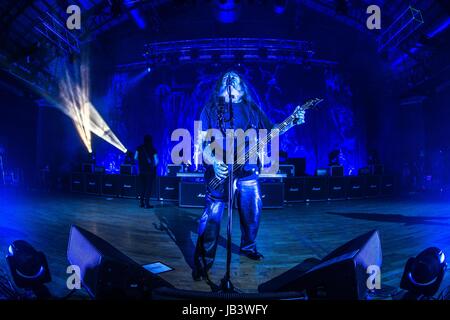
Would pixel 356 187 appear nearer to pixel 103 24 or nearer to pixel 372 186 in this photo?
pixel 372 186

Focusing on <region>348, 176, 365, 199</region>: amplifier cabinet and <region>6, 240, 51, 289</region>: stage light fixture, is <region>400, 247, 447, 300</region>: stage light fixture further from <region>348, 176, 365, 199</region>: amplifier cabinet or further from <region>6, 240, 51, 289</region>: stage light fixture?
<region>348, 176, 365, 199</region>: amplifier cabinet

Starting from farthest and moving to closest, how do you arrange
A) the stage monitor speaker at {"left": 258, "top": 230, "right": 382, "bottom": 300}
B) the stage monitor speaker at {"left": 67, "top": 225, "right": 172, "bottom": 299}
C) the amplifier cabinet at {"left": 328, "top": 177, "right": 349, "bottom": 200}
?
the amplifier cabinet at {"left": 328, "top": 177, "right": 349, "bottom": 200}
the stage monitor speaker at {"left": 67, "top": 225, "right": 172, "bottom": 299}
the stage monitor speaker at {"left": 258, "top": 230, "right": 382, "bottom": 300}

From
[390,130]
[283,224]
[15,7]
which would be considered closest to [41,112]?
[15,7]

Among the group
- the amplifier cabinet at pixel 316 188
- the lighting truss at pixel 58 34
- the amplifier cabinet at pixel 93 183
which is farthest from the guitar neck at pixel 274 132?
the lighting truss at pixel 58 34

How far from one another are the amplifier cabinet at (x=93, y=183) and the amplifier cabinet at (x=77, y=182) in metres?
0.24

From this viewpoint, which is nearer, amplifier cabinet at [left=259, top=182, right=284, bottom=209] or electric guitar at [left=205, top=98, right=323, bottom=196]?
electric guitar at [left=205, top=98, right=323, bottom=196]

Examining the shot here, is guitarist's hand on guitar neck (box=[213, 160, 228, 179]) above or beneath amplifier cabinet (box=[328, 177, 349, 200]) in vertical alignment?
above

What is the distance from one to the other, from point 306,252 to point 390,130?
1121cm

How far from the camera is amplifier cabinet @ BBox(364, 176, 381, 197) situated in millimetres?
9305

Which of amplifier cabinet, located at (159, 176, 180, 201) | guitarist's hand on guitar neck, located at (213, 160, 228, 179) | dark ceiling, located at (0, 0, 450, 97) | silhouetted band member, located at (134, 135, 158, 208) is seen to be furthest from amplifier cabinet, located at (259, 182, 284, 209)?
dark ceiling, located at (0, 0, 450, 97)

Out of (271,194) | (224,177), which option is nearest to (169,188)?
(271,194)

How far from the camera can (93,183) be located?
955cm

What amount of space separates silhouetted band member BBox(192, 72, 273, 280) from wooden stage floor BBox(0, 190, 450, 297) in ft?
0.76
